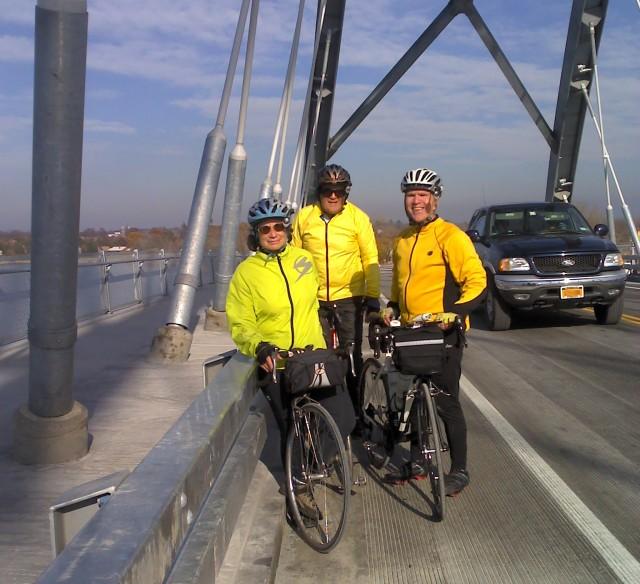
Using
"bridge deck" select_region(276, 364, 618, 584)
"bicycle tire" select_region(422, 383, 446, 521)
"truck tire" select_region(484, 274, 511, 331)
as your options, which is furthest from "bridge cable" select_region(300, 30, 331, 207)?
"bicycle tire" select_region(422, 383, 446, 521)

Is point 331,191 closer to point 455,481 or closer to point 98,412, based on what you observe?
point 455,481

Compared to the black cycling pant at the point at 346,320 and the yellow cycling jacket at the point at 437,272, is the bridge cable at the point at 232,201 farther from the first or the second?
the yellow cycling jacket at the point at 437,272

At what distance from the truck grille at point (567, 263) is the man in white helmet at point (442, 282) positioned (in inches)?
317

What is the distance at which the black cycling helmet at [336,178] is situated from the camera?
567 cm

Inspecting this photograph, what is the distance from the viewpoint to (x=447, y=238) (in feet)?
16.1

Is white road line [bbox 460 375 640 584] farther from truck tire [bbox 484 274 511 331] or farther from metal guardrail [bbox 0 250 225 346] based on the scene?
metal guardrail [bbox 0 250 225 346]

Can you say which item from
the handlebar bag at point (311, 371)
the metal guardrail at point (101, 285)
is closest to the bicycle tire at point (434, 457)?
the handlebar bag at point (311, 371)

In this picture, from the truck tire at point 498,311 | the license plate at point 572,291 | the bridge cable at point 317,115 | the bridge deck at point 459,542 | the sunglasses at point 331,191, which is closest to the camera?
the bridge deck at point 459,542

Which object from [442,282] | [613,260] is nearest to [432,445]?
[442,282]

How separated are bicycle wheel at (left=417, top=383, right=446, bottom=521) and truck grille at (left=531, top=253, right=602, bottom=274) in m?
8.38

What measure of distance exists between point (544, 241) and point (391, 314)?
8.55 meters

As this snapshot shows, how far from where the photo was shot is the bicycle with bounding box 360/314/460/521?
15.2ft

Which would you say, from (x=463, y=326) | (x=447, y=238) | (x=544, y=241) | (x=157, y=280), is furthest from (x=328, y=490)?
(x=157, y=280)

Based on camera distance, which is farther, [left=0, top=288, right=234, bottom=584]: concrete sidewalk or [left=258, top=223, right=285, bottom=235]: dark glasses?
[left=258, top=223, right=285, bottom=235]: dark glasses
